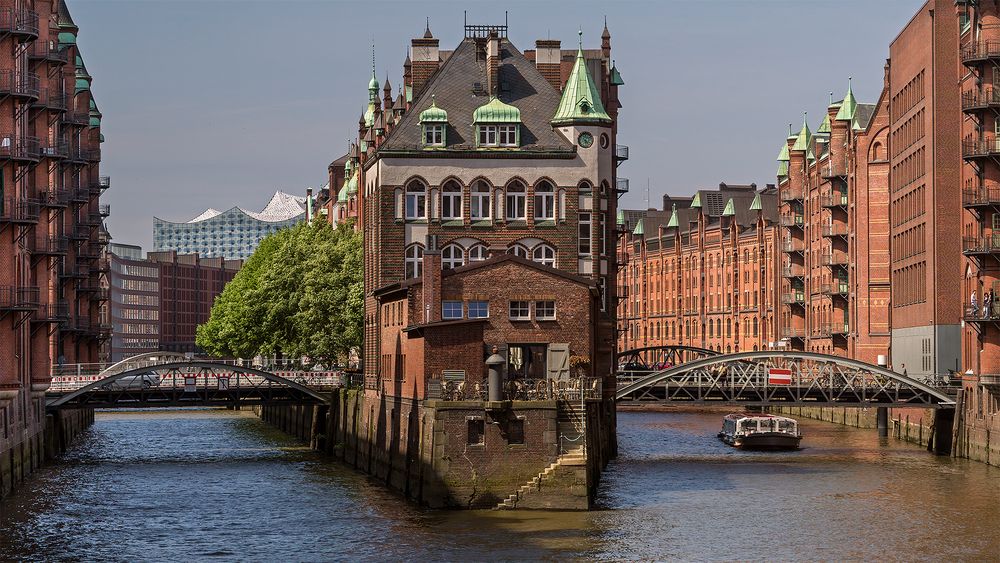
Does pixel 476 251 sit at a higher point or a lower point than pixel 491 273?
higher

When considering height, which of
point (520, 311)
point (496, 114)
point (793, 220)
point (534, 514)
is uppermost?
point (496, 114)

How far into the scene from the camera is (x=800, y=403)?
95875 mm

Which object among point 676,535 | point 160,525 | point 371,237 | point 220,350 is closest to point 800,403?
point 371,237

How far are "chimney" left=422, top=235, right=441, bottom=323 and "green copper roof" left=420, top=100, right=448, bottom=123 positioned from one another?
17896mm

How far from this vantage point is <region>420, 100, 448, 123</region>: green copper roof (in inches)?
3467

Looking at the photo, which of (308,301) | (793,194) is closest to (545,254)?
(308,301)

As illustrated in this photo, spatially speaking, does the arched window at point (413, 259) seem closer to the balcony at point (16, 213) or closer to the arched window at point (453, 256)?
the arched window at point (453, 256)

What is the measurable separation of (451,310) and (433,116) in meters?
18.9

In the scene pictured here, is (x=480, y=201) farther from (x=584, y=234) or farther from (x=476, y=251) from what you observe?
(x=584, y=234)

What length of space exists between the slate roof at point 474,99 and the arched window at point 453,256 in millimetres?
4841

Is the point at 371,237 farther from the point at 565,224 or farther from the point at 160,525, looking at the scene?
the point at 160,525

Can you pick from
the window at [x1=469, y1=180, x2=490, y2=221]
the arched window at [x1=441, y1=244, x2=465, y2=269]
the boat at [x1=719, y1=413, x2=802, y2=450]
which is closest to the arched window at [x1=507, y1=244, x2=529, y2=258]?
the window at [x1=469, y1=180, x2=490, y2=221]

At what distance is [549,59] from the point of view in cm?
9712

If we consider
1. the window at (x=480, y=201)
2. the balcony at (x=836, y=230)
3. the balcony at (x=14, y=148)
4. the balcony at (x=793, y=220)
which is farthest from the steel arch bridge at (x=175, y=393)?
the balcony at (x=793, y=220)
